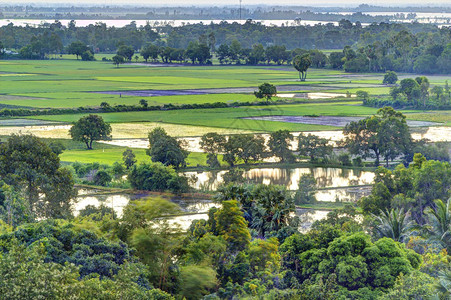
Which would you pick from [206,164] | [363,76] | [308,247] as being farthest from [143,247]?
[363,76]

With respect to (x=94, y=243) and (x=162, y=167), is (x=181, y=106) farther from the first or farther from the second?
(x=94, y=243)

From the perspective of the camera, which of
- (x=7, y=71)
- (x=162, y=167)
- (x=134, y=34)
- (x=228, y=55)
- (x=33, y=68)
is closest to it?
(x=162, y=167)

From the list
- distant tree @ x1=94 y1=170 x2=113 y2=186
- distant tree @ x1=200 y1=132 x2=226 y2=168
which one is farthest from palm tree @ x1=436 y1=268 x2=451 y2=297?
distant tree @ x1=200 y1=132 x2=226 y2=168

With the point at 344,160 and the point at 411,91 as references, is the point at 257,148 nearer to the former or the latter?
the point at 344,160

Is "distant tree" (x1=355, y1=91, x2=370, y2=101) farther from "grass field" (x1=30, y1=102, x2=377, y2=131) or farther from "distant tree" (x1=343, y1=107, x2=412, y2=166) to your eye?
"distant tree" (x1=343, y1=107, x2=412, y2=166)

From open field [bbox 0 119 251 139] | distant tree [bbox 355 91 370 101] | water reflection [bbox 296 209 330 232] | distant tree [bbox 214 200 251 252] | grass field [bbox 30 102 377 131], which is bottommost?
water reflection [bbox 296 209 330 232]

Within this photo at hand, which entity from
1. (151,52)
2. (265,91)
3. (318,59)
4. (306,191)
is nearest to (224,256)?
(306,191)

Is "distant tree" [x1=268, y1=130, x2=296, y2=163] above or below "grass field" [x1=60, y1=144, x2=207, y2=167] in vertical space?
above

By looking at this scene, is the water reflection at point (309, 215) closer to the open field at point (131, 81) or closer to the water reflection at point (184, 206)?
the water reflection at point (184, 206)
